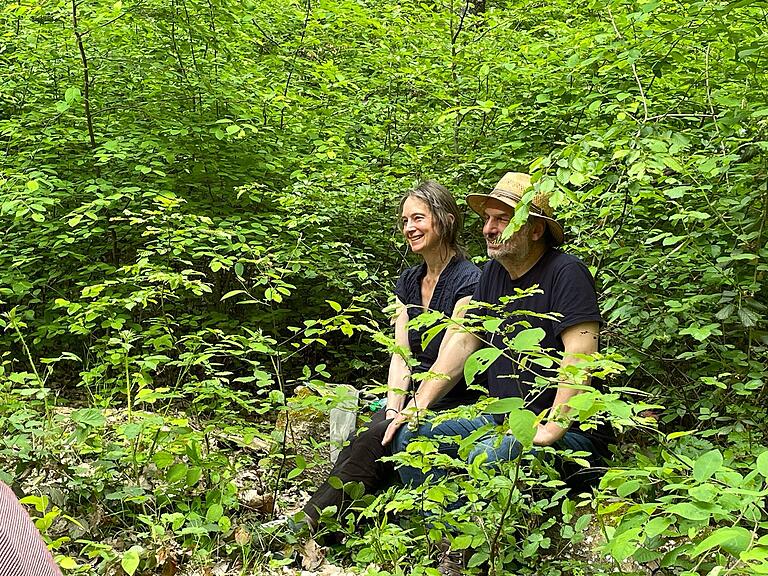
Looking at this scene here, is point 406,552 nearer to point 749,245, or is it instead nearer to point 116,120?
point 749,245

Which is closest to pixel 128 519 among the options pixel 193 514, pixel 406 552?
pixel 193 514

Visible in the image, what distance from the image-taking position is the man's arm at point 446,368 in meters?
2.88

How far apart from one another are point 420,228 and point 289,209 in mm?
1459

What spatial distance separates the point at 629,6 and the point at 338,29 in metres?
2.56

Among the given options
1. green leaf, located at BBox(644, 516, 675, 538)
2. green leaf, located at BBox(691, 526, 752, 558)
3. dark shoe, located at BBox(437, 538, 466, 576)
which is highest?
green leaf, located at BBox(691, 526, 752, 558)

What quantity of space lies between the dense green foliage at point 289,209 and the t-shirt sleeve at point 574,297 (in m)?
0.35

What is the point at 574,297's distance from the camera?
2537mm

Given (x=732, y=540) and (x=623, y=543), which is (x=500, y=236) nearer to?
(x=623, y=543)

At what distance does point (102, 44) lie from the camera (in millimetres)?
4574

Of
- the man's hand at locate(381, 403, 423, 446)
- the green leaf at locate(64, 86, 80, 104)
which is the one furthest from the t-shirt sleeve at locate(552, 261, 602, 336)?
the green leaf at locate(64, 86, 80, 104)

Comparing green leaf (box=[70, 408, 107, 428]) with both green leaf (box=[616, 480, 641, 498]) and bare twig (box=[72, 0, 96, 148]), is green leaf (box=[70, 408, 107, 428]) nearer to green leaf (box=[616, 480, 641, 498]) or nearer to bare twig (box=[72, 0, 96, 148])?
green leaf (box=[616, 480, 641, 498])

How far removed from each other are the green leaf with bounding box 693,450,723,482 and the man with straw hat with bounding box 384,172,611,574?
0.85 m

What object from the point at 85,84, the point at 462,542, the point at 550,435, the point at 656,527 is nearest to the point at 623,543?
the point at 656,527

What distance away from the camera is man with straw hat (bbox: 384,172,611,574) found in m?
2.48
